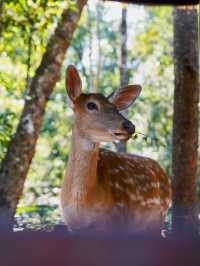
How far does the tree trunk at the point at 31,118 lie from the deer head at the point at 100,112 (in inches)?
84.8

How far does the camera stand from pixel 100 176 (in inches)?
168

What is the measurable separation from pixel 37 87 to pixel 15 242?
6.16 metres

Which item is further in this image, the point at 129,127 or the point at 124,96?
the point at 124,96

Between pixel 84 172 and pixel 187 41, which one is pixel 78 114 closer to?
pixel 84 172

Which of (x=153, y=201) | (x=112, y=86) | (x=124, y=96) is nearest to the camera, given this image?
(x=124, y=96)

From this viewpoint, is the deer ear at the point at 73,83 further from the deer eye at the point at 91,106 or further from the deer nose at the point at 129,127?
the deer nose at the point at 129,127

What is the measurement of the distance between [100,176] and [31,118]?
272 centimetres

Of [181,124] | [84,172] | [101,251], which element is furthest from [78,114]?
[101,251]

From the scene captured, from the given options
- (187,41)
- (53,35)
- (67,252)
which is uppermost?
(53,35)

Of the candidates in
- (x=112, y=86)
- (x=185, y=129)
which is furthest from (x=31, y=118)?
(x=112, y=86)

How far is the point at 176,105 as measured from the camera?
19.3 ft

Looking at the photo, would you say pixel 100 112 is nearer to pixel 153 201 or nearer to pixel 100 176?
pixel 100 176

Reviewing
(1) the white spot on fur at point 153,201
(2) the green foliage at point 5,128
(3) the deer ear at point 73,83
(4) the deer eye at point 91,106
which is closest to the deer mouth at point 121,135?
(4) the deer eye at point 91,106

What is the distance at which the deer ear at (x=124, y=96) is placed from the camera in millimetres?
4566
